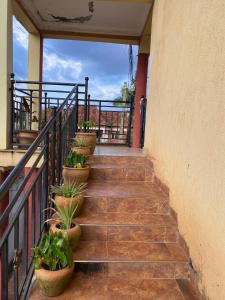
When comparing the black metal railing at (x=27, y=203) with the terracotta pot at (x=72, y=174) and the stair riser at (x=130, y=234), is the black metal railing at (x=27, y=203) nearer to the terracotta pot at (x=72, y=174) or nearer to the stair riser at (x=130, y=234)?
the terracotta pot at (x=72, y=174)

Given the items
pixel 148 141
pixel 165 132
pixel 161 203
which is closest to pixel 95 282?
pixel 161 203

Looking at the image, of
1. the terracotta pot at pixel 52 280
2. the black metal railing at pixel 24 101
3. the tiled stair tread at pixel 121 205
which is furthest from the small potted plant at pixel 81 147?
the terracotta pot at pixel 52 280

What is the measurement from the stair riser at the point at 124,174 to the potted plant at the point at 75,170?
320 millimetres

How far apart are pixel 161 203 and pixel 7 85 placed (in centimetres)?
274

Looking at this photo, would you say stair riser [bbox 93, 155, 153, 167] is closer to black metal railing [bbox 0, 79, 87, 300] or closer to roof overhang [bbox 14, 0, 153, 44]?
black metal railing [bbox 0, 79, 87, 300]

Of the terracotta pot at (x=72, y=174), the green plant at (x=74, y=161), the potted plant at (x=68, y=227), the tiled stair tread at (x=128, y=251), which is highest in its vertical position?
the green plant at (x=74, y=161)

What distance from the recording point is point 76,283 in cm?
183

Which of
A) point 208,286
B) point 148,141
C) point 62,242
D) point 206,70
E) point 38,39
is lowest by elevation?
point 208,286

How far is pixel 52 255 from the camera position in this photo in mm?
1672

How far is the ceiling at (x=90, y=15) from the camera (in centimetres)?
429

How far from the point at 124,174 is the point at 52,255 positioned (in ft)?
5.57

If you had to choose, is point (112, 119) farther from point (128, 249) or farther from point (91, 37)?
point (128, 249)

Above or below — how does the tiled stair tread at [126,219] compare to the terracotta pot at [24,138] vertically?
below

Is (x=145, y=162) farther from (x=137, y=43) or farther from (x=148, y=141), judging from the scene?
(x=137, y=43)
